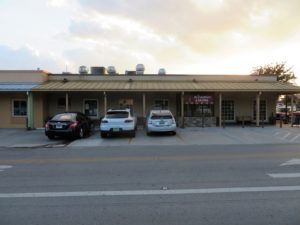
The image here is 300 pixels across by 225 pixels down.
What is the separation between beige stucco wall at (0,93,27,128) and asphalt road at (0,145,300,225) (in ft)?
47.3

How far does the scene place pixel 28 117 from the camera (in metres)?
23.6

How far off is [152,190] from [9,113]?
21.1 m

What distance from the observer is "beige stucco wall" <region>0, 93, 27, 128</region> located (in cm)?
2472

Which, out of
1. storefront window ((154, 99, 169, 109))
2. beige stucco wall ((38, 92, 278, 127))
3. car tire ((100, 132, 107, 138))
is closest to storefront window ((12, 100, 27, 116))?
beige stucco wall ((38, 92, 278, 127))

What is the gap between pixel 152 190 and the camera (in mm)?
6719

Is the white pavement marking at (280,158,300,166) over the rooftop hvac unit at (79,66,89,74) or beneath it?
beneath

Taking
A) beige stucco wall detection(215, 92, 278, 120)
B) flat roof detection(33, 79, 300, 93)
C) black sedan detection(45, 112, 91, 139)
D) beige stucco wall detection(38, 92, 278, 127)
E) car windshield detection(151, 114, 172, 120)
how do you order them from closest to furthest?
black sedan detection(45, 112, 91, 139), car windshield detection(151, 114, 172, 120), flat roof detection(33, 79, 300, 93), beige stucco wall detection(38, 92, 278, 127), beige stucco wall detection(215, 92, 278, 120)

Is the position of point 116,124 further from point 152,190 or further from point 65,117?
point 152,190

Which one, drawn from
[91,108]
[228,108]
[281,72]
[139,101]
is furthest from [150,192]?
[281,72]

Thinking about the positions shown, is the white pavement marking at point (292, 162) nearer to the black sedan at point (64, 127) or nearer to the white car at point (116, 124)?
the white car at point (116, 124)

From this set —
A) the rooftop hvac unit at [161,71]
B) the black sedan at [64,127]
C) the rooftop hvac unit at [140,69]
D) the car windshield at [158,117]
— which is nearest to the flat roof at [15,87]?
the black sedan at [64,127]

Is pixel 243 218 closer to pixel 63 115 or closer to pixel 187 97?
pixel 63 115

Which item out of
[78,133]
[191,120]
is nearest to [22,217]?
[78,133]

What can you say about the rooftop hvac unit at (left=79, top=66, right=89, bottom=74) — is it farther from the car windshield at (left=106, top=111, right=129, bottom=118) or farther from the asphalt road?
the asphalt road
